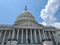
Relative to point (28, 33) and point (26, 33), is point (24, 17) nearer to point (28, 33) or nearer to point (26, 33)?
point (28, 33)

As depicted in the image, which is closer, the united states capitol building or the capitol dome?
the united states capitol building

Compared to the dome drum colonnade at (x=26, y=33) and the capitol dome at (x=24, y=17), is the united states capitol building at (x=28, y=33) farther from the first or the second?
the capitol dome at (x=24, y=17)

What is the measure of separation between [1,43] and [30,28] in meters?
12.2

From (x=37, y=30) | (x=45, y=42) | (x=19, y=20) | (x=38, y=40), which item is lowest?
(x=45, y=42)

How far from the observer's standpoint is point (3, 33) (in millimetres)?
69500

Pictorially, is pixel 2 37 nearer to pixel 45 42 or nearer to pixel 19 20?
pixel 19 20

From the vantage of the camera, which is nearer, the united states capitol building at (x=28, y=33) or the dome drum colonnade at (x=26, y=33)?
the united states capitol building at (x=28, y=33)

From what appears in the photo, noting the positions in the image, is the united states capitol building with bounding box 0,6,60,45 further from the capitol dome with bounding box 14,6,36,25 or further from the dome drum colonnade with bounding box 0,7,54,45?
the capitol dome with bounding box 14,6,36,25

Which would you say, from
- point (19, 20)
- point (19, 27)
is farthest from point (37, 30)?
point (19, 20)

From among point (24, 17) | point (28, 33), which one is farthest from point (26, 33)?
point (24, 17)

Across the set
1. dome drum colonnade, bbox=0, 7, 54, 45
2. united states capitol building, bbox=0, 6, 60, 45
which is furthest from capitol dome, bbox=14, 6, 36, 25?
dome drum colonnade, bbox=0, 7, 54, 45

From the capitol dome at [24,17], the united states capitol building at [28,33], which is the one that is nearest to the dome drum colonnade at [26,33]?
the united states capitol building at [28,33]

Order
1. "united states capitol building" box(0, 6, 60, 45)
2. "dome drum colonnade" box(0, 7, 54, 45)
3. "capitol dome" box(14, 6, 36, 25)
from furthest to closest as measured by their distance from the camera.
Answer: "capitol dome" box(14, 6, 36, 25), "dome drum colonnade" box(0, 7, 54, 45), "united states capitol building" box(0, 6, 60, 45)

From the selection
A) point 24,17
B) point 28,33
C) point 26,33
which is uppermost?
point 24,17
